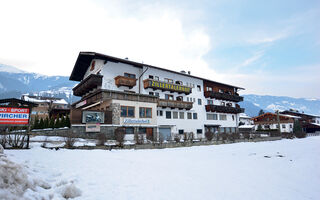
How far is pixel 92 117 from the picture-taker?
22562 millimetres

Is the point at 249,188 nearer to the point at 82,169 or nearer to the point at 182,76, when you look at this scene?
the point at 82,169

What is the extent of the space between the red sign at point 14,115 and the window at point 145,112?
1575 cm

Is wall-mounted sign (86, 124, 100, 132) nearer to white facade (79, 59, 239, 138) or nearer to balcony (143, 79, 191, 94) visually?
white facade (79, 59, 239, 138)

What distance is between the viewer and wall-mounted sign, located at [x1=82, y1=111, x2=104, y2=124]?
22219mm

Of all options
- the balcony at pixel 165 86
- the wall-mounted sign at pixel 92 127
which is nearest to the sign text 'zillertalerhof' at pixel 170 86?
the balcony at pixel 165 86

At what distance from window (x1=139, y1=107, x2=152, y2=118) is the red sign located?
620 inches

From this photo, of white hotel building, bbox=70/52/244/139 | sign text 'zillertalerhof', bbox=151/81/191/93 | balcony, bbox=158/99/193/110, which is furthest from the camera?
balcony, bbox=158/99/193/110

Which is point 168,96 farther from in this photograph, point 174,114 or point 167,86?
point 174,114

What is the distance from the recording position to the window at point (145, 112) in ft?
88.0

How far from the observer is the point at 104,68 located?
28078mm

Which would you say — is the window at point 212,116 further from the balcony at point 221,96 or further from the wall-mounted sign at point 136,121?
the wall-mounted sign at point 136,121

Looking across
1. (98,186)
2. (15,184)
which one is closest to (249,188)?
(98,186)

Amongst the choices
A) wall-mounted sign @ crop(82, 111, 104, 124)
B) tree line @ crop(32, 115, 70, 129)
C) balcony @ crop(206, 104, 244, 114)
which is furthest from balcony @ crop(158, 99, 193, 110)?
tree line @ crop(32, 115, 70, 129)

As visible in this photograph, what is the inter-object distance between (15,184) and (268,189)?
27.7 ft
